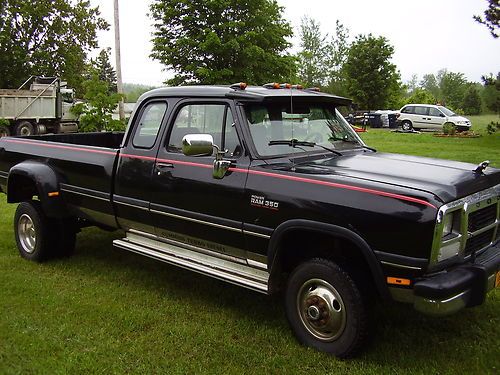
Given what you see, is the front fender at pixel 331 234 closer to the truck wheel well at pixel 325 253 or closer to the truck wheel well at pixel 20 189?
the truck wheel well at pixel 325 253

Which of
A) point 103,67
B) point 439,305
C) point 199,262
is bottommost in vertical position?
point 199,262

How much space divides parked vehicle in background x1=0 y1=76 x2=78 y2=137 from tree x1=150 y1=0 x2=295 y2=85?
17.6ft

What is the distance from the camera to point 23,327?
4242 millimetres

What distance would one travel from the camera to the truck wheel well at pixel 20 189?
6.09 metres

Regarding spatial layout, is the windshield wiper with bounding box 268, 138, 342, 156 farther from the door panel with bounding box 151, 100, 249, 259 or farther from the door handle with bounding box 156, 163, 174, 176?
the door handle with bounding box 156, 163, 174, 176

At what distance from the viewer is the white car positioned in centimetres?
2748

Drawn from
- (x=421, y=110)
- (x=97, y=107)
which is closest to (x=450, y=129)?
(x=421, y=110)

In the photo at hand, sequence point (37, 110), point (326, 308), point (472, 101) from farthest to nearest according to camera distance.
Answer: point (472, 101)
point (37, 110)
point (326, 308)

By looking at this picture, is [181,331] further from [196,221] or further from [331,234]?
[331,234]

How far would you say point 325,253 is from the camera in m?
3.81

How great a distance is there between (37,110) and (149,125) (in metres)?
20.2

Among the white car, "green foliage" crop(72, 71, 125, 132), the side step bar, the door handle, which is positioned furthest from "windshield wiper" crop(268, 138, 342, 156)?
the white car

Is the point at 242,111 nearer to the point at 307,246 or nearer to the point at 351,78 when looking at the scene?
the point at 307,246

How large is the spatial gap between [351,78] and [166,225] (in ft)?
137
